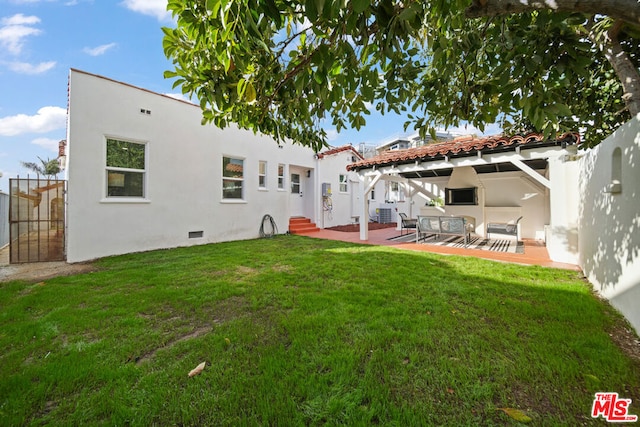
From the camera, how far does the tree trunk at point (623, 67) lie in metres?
3.15

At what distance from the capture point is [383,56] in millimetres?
1948

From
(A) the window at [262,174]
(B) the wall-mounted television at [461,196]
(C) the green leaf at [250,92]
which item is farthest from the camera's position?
(A) the window at [262,174]

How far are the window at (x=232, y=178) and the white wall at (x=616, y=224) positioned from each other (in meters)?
9.93

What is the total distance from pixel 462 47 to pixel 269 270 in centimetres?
495

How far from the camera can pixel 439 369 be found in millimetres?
2258

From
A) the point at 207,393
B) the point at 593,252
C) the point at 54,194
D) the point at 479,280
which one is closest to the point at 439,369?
the point at 207,393

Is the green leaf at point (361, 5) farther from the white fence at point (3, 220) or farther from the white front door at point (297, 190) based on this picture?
the white fence at point (3, 220)

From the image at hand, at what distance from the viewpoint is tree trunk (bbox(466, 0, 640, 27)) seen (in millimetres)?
1751

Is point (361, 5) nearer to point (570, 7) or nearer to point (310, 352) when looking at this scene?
point (570, 7)

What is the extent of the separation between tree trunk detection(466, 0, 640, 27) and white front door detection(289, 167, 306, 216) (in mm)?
11175

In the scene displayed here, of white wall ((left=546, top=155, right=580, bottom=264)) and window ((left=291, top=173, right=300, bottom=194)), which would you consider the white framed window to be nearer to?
window ((left=291, top=173, right=300, bottom=194))

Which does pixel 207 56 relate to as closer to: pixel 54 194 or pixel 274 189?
pixel 274 189

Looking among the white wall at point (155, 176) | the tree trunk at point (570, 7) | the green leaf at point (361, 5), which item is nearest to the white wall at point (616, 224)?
the tree trunk at point (570, 7)

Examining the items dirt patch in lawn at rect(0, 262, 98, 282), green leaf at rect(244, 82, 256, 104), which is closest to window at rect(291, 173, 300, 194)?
Answer: dirt patch in lawn at rect(0, 262, 98, 282)
